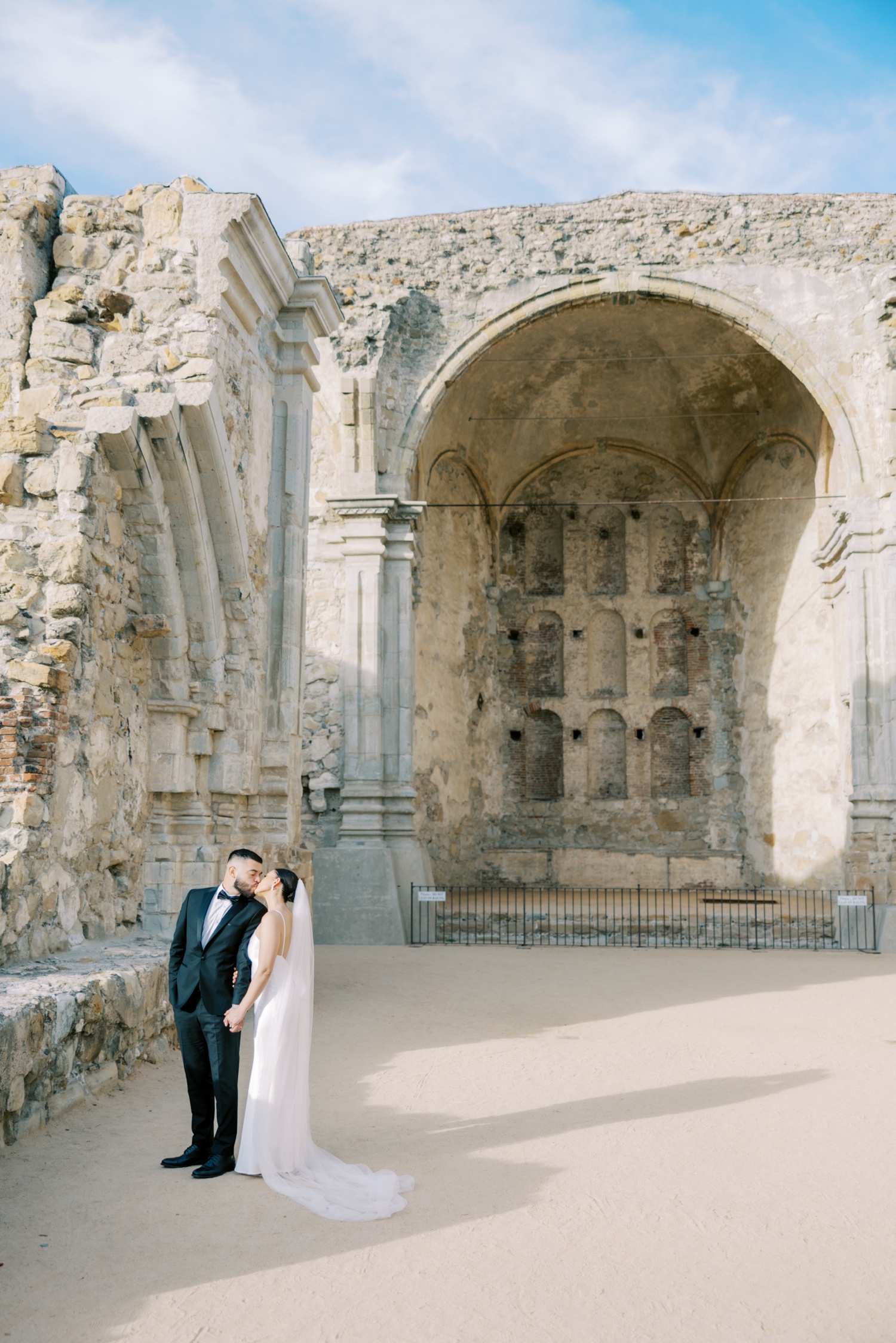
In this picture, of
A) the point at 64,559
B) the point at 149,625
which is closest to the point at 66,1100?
the point at 64,559

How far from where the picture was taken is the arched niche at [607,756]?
18.4 metres

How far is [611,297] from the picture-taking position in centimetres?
1384

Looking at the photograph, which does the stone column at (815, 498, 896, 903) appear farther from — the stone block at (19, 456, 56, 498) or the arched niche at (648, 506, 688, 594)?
the stone block at (19, 456, 56, 498)

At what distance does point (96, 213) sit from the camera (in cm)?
636

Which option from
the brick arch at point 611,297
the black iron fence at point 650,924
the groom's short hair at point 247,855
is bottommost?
the black iron fence at point 650,924

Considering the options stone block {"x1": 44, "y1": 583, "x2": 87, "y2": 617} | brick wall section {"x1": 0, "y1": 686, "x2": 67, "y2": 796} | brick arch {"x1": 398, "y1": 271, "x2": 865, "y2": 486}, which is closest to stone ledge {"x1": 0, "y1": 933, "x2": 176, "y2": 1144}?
brick wall section {"x1": 0, "y1": 686, "x2": 67, "y2": 796}

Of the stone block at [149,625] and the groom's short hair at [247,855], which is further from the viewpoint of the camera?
the stone block at [149,625]

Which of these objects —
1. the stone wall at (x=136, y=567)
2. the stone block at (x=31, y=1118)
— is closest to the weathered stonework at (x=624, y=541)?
the stone wall at (x=136, y=567)

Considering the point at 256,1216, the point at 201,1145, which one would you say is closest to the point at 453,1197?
the point at 256,1216

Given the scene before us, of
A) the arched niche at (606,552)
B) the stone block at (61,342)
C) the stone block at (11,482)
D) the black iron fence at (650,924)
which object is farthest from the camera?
the arched niche at (606,552)

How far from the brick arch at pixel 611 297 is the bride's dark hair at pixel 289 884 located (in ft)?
32.9

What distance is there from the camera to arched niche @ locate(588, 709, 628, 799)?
18406mm

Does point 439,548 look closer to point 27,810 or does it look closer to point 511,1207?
point 27,810

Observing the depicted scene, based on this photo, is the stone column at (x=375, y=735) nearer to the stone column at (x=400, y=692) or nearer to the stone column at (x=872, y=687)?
the stone column at (x=400, y=692)
